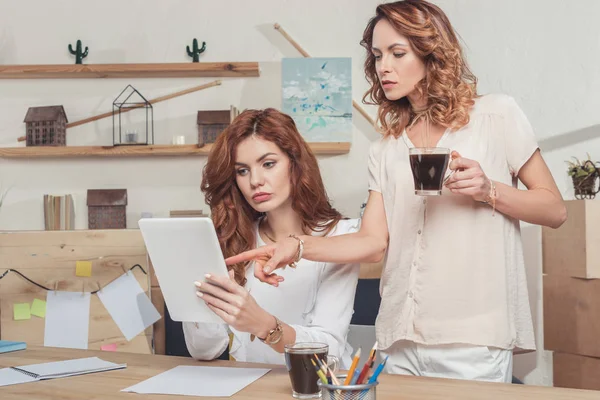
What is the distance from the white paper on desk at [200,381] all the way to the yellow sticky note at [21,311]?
5.13ft

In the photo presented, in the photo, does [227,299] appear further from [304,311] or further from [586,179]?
[586,179]

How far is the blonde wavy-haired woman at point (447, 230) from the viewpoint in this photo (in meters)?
1.62

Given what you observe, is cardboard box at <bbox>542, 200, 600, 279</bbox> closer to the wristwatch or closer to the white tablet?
the wristwatch

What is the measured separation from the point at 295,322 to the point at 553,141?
1725 millimetres

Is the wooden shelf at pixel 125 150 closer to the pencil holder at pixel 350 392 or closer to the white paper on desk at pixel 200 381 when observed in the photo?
the white paper on desk at pixel 200 381

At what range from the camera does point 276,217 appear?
1992mm

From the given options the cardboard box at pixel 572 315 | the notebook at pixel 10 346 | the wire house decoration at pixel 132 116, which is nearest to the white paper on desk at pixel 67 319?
the wire house decoration at pixel 132 116

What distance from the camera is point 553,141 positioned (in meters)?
3.04

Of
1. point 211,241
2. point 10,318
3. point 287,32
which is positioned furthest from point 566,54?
point 10,318

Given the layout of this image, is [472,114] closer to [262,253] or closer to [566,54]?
[262,253]

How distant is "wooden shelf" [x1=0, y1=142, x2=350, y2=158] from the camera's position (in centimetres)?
314

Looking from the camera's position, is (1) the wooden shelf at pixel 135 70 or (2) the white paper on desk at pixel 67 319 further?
(1) the wooden shelf at pixel 135 70

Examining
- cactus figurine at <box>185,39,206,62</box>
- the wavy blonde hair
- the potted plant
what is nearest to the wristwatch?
the wavy blonde hair

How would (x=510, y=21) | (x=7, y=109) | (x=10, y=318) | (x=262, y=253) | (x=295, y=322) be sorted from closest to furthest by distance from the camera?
(x=262, y=253) → (x=295, y=322) → (x=10, y=318) → (x=510, y=21) → (x=7, y=109)
